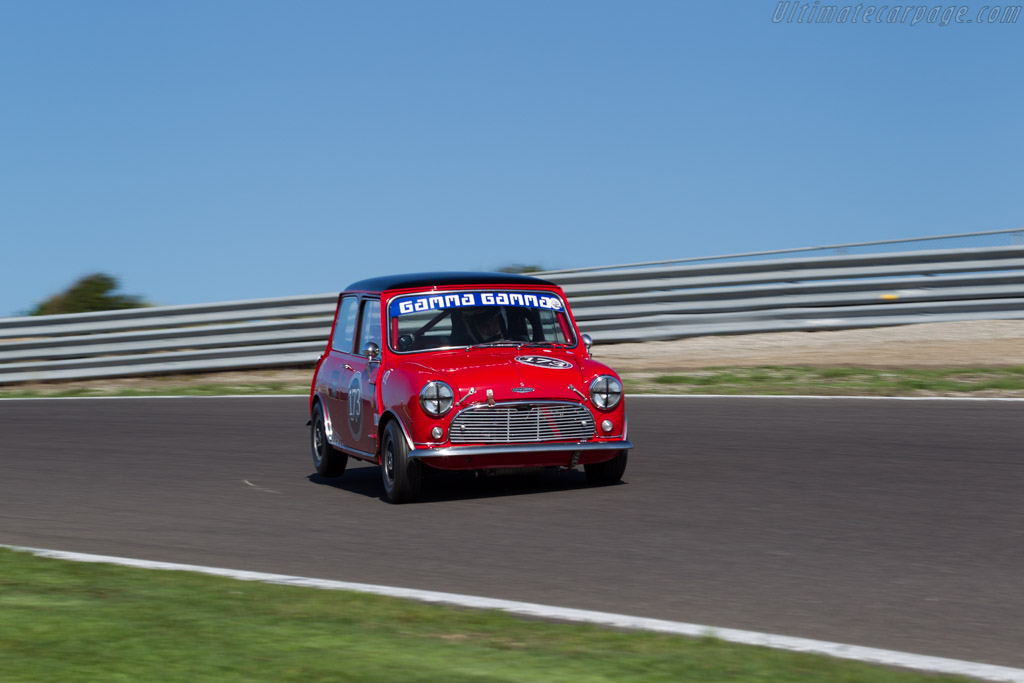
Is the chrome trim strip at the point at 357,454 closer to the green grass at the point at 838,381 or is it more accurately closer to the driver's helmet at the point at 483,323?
the driver's helmet at the point at 483,323

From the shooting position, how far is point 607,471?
29.7ft

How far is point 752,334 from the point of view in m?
18.3

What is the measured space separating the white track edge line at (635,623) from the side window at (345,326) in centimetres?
351

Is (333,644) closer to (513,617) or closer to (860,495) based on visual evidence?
(513,617)

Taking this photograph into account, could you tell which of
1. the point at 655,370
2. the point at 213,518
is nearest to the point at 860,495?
the point at 213,518

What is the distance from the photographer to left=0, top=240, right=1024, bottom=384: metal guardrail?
17.6 metres

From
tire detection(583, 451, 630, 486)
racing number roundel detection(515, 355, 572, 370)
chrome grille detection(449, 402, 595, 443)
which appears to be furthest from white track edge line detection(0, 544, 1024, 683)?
tire detection(583, 451, 630, 486)

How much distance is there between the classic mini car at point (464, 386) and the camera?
847 centimetres

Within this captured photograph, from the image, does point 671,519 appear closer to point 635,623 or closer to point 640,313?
point 635,623

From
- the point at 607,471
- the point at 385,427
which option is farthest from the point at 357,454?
the point at 607,471

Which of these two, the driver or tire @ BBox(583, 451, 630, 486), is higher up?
the driver

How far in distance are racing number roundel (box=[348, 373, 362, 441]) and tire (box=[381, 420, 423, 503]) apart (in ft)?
2.41

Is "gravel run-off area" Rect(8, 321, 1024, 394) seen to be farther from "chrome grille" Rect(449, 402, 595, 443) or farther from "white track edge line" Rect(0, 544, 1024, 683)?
"white track edge line" Rect(0, 544, 1024, 683)

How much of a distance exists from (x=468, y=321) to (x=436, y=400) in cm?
107
